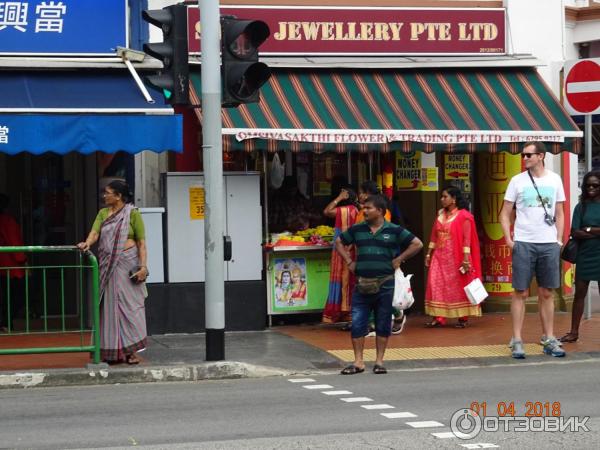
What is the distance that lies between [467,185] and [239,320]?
3.75 meters

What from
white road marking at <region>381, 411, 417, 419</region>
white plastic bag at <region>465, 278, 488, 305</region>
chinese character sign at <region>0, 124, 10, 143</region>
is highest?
chinese character sign at <region>0, 124, 10, 143</region>

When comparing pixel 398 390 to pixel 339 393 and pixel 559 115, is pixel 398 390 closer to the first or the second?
pixel 339 393

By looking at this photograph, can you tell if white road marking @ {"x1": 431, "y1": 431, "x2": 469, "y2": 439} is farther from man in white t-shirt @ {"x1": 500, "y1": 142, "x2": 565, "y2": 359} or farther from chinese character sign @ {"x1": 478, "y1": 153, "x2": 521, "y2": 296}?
chinese character sign @ {"x1": 478, "y1": 153, "x2": 521, "y2": 296}

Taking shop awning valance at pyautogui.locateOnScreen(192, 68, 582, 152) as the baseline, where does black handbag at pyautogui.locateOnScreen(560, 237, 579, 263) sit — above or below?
below

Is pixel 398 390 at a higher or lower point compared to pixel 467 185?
lower

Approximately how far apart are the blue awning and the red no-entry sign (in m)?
5.04

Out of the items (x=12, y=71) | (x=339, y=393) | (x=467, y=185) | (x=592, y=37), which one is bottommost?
(x=339, y=393)

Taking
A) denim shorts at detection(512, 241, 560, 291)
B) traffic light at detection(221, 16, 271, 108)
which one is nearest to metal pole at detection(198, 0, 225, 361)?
traffic light at detection(221, 16, 271, 108)

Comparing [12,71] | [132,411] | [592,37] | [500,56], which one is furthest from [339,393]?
[592,37]

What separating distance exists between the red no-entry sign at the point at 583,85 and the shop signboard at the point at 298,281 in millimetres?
3517

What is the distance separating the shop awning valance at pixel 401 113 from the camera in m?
13.9

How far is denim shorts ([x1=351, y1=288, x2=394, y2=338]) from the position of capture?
36.8 ft

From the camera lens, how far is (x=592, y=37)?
27391mm

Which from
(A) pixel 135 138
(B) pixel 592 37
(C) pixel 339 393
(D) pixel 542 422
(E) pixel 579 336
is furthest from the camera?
(B) pixel 592 37
